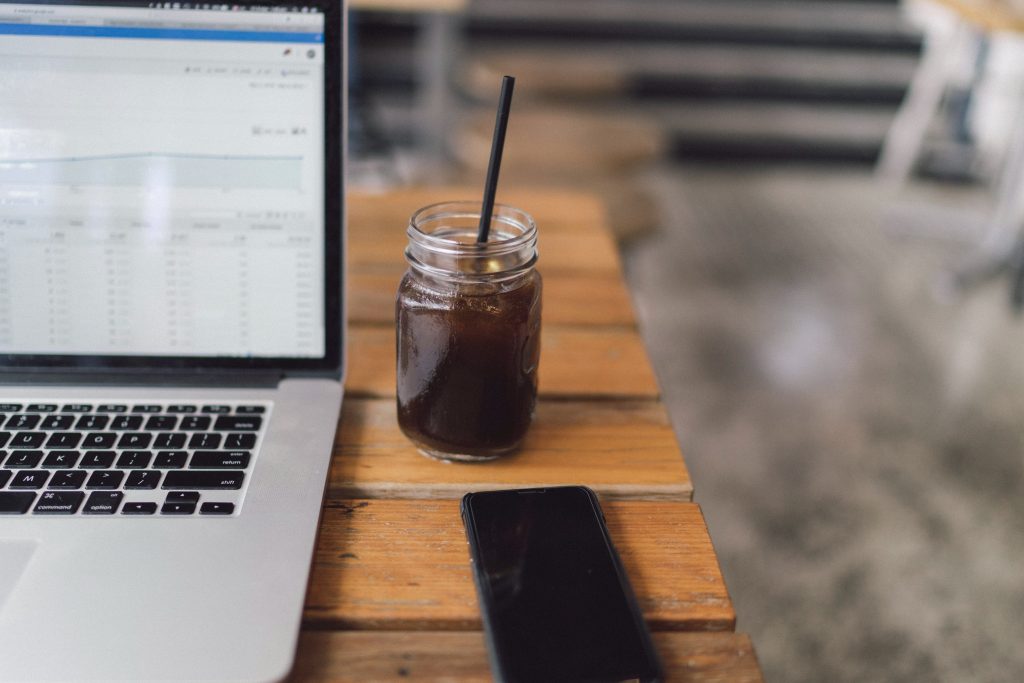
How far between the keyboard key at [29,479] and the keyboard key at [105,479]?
0.03 m

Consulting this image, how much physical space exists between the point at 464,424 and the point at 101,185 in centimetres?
34

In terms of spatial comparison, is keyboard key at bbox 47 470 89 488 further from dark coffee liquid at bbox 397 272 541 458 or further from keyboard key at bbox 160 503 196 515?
dark coffee liquid at bbox 397 272 541 458

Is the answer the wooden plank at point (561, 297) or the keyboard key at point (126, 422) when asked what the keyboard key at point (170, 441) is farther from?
the wooden plank at point (561, 297)

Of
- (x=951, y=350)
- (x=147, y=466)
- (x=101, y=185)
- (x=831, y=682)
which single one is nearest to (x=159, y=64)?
(x=101, y=185)

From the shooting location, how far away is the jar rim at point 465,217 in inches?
22.7

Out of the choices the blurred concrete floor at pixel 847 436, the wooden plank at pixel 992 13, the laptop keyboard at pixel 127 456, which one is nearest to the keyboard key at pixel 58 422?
the laptop keyboard at pixel 127 456

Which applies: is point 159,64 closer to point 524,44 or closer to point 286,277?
point 286,277

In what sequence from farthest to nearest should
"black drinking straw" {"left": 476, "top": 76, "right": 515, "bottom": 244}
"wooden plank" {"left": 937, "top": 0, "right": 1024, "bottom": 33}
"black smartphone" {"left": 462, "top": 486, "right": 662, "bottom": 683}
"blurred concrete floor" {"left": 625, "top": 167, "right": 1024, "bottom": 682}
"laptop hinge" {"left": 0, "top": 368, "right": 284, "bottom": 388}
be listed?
"wooden plank" {"left": 937, "top": 0, "right": 1024, "bottom": 33}
"blurred concrete floor" {"left": 625, "top": 167, "right": 1024, "bottom": 682}
"laptop hinge" {"left": 0, "top": 368, "right": 284, "bottom": 388}
"black drinking straw" {"left": 476, "top": 76, "right": 515, "bottom": 244}
"black smartphone" {"left": 462, "top": 486, "right": 662, "bottom": 683}

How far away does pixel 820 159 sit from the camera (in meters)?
3.96

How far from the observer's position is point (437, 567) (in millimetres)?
541

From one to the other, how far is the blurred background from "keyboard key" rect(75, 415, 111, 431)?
3.78ft

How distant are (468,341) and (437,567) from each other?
0.50 feet

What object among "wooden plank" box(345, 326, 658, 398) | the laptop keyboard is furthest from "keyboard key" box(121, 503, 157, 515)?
"wooden plank" box(345, 326, 658, 398)

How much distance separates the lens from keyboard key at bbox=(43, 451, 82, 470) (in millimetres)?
572
